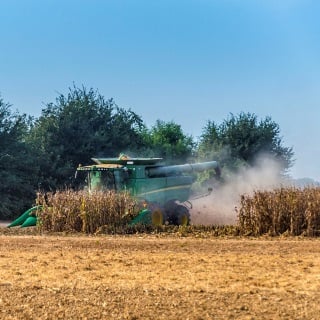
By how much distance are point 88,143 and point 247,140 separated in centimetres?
1280

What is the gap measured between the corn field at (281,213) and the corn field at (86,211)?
3828 mm

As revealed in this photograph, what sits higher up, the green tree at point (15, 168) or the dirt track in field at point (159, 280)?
the green tree at point (15, 168)

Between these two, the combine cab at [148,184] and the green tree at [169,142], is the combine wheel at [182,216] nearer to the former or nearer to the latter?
the combine cab at [148,184]

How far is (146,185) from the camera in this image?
24406 millimetres

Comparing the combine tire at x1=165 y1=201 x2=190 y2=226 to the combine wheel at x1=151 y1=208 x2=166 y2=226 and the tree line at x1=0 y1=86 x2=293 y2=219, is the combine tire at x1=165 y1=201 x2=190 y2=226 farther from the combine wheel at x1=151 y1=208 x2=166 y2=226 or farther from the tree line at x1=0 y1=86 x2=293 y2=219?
the tree line at x1=0 y1=86 x2=293 y2=219

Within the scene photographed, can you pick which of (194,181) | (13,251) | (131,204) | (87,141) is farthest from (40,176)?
(13,251)

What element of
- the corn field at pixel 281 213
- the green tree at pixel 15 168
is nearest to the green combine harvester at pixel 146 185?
the corn field at pixel 281 213

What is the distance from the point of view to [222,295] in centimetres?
987

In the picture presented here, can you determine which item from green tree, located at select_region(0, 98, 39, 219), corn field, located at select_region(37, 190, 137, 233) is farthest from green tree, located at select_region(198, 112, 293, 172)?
corn field, located at select_region(37, 190, 137, 233)

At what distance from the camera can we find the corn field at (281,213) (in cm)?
2081

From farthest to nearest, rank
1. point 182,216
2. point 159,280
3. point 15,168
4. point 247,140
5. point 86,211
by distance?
point 247,140, point 15,168, point 182,216, point 86,211, point 159,280

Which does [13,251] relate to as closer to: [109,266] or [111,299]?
[109,266]

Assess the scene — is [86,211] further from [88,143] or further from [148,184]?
[88,143]

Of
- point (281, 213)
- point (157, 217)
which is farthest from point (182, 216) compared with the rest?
point (281, 213)
